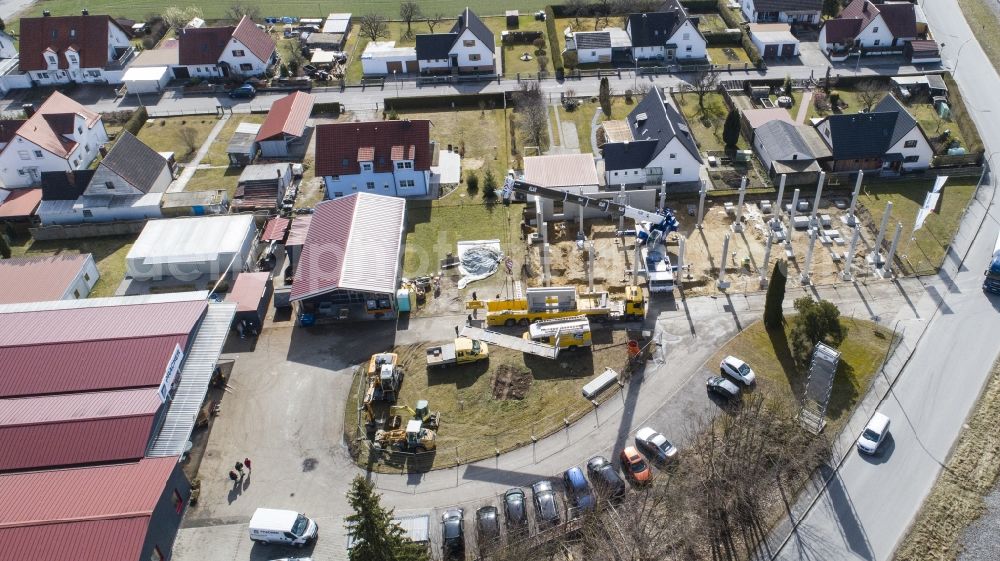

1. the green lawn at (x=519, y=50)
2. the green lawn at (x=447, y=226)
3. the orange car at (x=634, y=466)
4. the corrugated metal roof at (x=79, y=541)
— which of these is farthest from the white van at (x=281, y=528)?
the green lawn at (x=519, y=50)

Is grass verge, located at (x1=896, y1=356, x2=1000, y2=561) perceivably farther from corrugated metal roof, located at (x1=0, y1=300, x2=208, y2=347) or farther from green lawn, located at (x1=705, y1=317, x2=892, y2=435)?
corrugated metal roof, located at (x1=0, y1=300, x2=208, y2=347)

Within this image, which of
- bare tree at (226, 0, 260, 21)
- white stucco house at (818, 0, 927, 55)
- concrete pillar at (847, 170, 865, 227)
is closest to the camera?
concrete pillar at (847, 170, 865, 227)

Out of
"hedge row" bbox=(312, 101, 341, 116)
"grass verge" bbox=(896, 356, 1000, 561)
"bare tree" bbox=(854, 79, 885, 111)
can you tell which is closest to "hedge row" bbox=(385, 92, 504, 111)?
"hedge row" bbox=(312, 101, 341, 116)

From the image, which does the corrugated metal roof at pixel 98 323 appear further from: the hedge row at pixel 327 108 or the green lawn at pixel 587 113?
the green lawn at pixel 587 113

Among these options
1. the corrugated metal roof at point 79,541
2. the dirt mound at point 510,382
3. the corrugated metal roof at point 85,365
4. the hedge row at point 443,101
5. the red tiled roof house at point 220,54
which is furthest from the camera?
the red tiled roof house at point 220,54

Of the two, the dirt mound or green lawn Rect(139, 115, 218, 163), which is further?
green lawn Rect(139, 115, 218, 163)

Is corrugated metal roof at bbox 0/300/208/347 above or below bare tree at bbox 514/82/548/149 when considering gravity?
above
